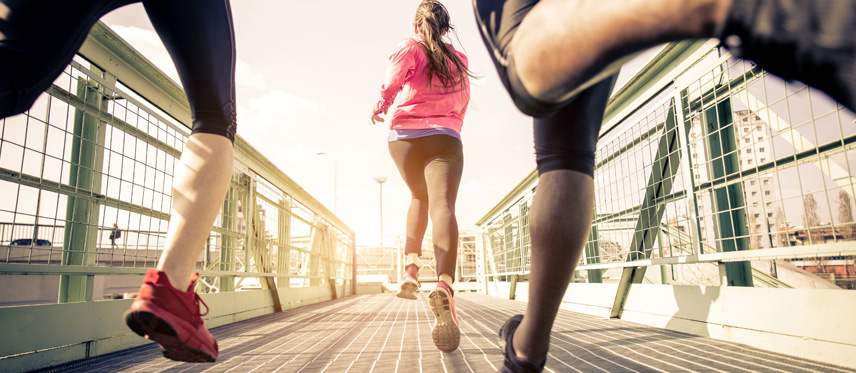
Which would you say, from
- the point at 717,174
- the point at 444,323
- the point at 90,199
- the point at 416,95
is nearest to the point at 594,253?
the point at 717,174

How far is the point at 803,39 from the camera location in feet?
1.23

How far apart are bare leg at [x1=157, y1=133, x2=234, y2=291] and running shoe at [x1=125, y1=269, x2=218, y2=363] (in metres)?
0.04

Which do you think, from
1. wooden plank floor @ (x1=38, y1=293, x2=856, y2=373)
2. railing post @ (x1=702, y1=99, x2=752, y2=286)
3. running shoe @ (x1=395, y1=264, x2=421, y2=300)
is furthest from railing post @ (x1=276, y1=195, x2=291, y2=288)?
railing post @ (x1=702, y1=99, x2=752, y2=286)

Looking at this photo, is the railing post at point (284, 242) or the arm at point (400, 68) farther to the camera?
the railing post at point (284, 242)

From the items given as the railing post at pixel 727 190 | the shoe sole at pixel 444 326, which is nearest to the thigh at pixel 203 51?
the shoe sole at pixel 444 326

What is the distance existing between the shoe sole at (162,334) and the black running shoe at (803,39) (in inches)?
38.7

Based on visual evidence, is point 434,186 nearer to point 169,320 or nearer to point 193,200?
point 193,200

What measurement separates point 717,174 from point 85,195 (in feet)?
10.3

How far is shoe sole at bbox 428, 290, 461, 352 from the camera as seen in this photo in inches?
74.4

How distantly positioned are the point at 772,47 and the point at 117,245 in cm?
298

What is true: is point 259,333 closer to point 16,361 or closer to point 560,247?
point 16,361

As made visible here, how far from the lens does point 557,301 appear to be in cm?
103

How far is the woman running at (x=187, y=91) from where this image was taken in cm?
91

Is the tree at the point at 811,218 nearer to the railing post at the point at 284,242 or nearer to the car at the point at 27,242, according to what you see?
the car at the point at 27,242
